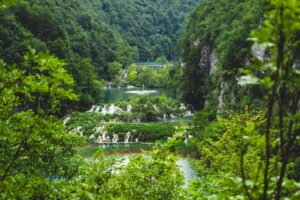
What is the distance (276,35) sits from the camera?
3.89 meters

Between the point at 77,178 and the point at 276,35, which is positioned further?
the point at 77,178

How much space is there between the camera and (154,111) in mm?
68750

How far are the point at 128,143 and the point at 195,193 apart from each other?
45460mm

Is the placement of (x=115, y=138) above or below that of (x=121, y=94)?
above

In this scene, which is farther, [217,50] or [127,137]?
[217,50]

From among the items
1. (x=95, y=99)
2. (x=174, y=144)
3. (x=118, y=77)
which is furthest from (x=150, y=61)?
(x=174, y=144)

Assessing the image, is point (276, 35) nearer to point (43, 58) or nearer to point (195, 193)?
point (43, 58)

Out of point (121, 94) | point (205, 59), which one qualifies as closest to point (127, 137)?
point (205, 59)

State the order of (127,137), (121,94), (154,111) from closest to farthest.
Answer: (127,137)
(154,111)
(121,94)

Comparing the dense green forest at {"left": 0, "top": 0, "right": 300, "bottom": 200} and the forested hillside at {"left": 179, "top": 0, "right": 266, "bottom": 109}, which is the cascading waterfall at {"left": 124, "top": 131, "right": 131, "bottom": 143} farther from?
the forested hillside at {"left": 179, "top": 0, "right": 266, "bottom": 109}

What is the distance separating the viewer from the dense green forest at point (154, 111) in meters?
4.19

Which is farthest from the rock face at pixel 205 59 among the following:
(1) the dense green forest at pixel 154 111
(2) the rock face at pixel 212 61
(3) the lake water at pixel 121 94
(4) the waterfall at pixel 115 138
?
(4) the waterfall at pixel 115 138

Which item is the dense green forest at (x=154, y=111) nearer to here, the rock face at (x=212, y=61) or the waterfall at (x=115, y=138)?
the rock face at (x=212, y=61)

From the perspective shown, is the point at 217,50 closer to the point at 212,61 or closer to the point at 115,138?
the point at 212,61
